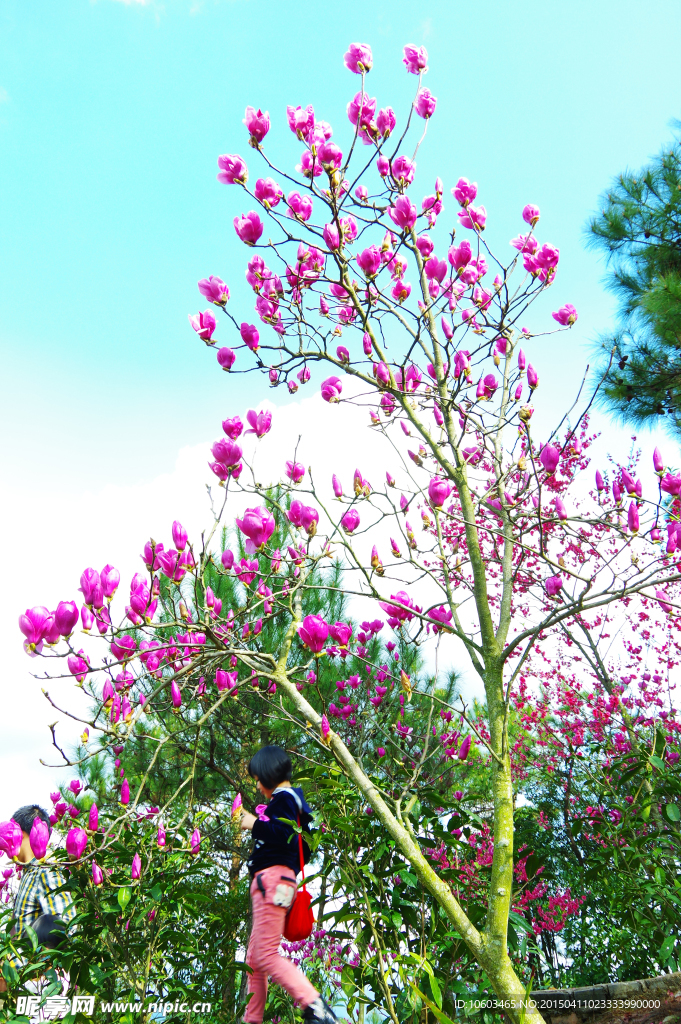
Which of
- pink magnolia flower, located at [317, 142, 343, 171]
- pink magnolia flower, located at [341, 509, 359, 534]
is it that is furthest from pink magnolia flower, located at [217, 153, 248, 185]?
pink magnolia flower, located at [341, 509, 359, 534]

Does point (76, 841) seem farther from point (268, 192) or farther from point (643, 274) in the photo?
point (643, 274)

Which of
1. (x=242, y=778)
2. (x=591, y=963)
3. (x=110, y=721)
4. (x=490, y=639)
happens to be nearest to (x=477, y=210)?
(x=490, y=639)

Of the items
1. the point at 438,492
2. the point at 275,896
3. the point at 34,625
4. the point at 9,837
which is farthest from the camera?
the point at 438,492

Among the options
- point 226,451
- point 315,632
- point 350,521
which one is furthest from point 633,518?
point 226,451

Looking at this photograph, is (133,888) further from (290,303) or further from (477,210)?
(477,210)

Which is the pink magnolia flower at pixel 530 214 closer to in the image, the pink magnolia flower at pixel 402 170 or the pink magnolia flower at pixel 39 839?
the pink magnolia flower at pixel 402 170

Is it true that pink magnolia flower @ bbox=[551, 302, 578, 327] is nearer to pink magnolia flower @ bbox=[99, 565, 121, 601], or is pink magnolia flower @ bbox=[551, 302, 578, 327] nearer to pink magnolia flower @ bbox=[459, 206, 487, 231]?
pink magnolia flower @ bbox=[459, 206, 487, 231]

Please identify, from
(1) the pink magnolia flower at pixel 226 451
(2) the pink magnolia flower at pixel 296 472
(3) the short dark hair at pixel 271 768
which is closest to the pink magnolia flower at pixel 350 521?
(2) the pink magnolia flower at pixel 296 472

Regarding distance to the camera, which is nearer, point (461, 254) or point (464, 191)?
point (461, 254)

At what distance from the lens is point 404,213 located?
2.59 meters

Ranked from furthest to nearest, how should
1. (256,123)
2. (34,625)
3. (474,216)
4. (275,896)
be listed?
(474,216)
(256,123)
(275,896)
(34,625)

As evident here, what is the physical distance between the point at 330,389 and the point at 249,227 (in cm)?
69

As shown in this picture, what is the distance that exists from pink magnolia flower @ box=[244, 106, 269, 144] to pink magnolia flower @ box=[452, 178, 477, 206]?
88 cm

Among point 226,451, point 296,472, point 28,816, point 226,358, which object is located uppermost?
point 226,358
